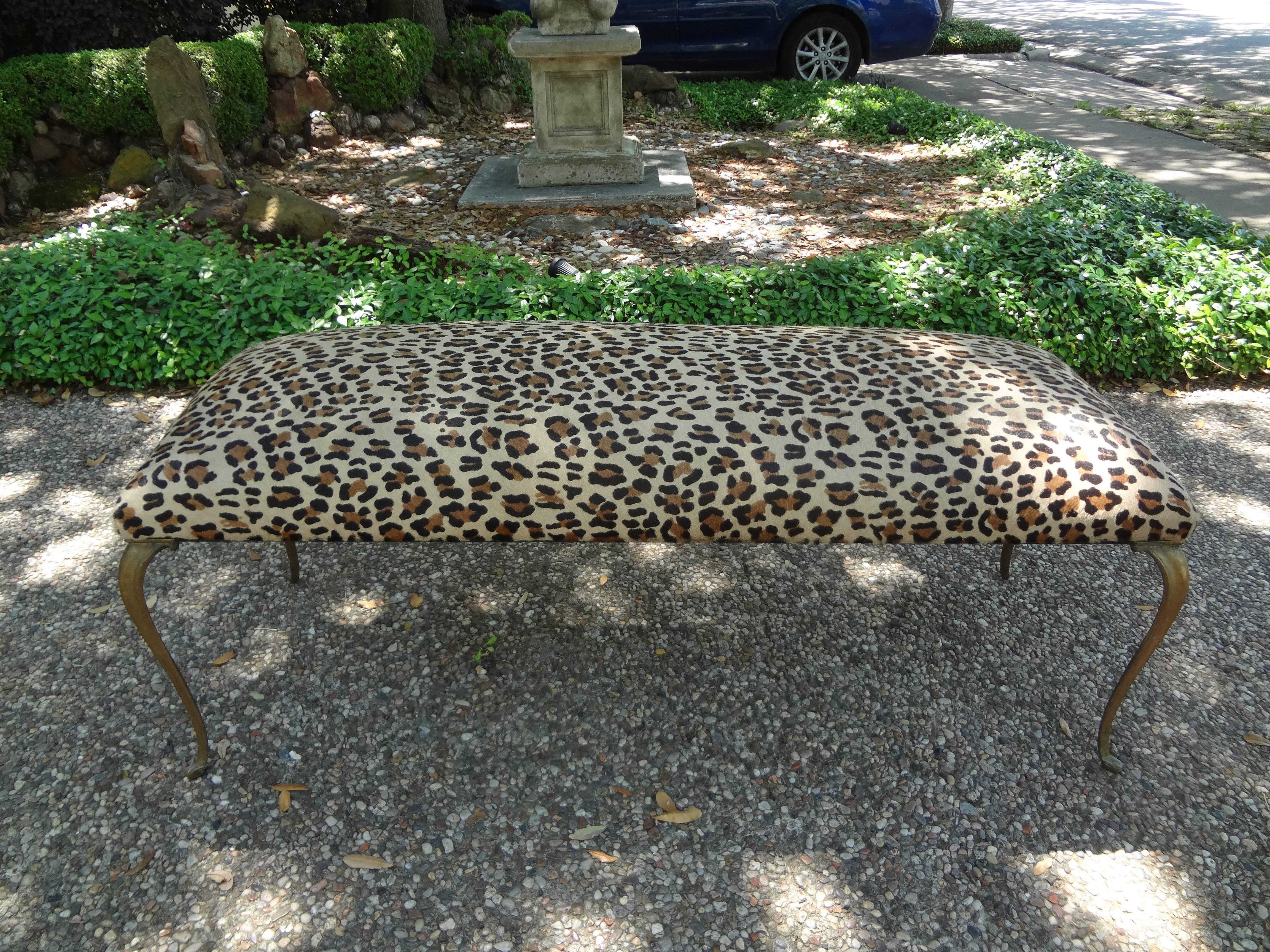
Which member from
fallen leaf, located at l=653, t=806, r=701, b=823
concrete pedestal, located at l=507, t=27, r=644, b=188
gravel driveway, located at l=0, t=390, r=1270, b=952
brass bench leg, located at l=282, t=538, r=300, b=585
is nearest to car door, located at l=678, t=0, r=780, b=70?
concrete pedestal, located at l=507, t=27, r=644, b=188

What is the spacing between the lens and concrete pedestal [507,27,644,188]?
627 centimetres

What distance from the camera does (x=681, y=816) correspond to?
203cm

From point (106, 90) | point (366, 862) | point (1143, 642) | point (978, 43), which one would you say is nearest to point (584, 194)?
point (106, 90)

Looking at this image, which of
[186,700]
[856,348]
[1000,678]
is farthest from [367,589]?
[1000,678]

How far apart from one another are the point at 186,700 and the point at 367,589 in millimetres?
742

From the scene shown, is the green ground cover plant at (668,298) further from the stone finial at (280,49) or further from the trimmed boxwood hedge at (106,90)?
the stone finial at (280,49)

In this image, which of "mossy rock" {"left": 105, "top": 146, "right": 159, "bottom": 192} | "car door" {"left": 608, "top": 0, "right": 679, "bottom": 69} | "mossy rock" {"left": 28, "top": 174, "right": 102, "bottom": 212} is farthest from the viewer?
"car door" {"left": 608, "top": 0, "right": 679, "bottom": 69}

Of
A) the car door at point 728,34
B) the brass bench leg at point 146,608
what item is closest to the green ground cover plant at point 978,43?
the car door at point 728,34

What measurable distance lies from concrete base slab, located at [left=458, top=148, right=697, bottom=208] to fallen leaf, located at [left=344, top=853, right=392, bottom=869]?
5246mm

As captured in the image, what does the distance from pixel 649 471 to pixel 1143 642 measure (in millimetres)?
1272

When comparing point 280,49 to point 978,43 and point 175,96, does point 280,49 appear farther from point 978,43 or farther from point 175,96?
point 978,43

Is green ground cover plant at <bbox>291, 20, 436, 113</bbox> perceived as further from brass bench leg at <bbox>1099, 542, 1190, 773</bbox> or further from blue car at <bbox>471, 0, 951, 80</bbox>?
brass bench leg at <bbox>1099, 542, 1190, 773</bbox>

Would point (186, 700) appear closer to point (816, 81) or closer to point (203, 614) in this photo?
point (203, 614)

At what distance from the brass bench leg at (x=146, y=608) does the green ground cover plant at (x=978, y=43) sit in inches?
552
